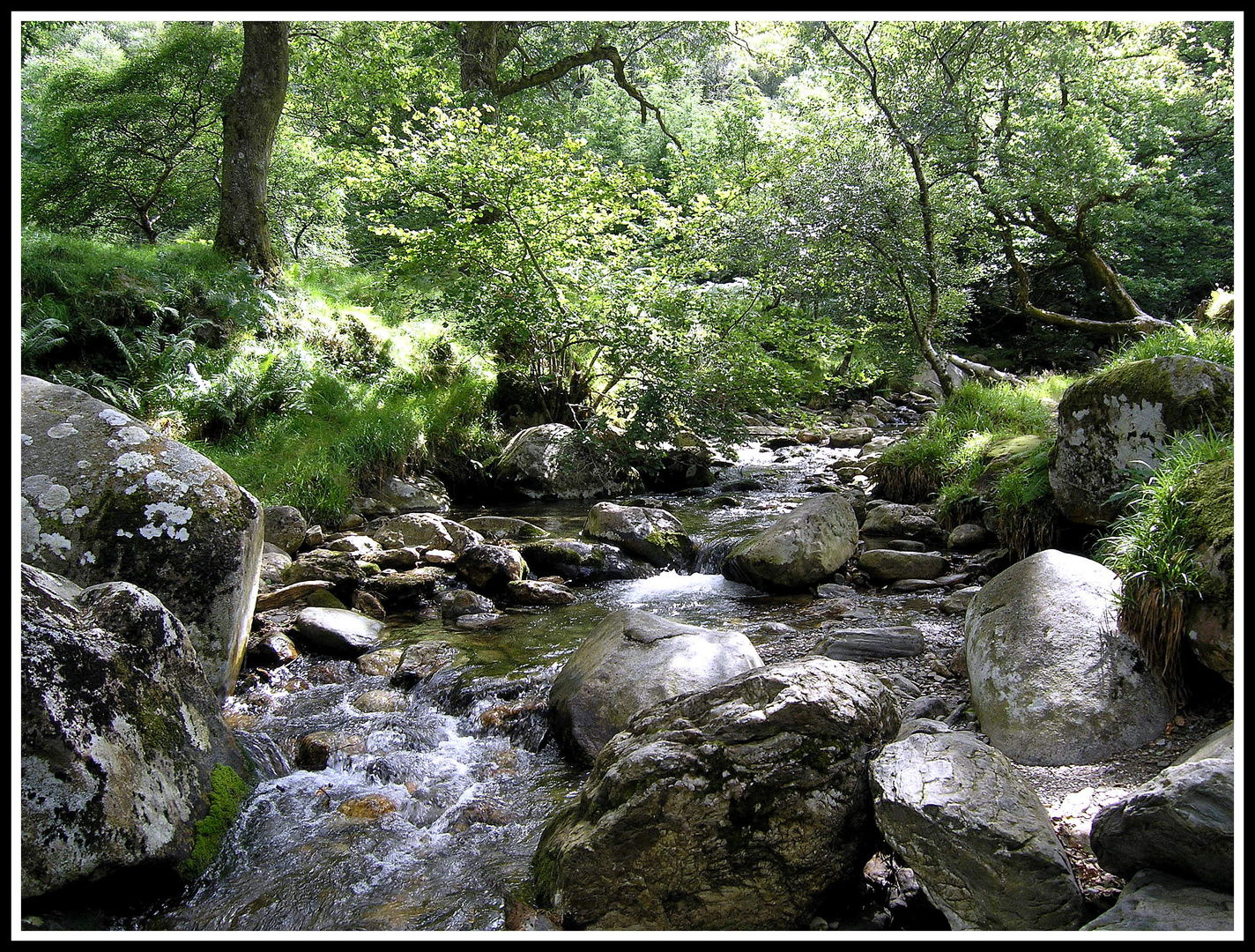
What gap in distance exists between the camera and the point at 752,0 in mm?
3172

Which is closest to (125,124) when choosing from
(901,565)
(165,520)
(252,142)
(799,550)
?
(252,142)

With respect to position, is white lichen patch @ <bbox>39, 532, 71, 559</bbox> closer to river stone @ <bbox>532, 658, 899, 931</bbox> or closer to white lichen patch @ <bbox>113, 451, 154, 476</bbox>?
white lichen patch @ <bbox>113, 451, 154, 476</bbox>

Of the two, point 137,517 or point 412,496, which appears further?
point 412,496

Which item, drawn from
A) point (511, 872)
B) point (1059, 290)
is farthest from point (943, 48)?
point (511, 872)

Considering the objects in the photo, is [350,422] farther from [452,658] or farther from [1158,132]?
[1158,132]

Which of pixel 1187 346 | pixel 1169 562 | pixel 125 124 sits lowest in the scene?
pixel 1169 562

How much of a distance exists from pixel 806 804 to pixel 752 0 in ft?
11.6

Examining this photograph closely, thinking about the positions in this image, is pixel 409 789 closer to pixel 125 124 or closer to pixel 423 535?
pixel 423 535

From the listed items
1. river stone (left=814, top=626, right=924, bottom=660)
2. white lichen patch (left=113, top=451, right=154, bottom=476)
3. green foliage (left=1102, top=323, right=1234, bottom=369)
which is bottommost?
river stone (left=814, top=626, right=924, bottom=660)

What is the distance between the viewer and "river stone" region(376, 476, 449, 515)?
36.0ft

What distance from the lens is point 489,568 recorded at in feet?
25.4

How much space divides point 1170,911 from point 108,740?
3968 millimetres

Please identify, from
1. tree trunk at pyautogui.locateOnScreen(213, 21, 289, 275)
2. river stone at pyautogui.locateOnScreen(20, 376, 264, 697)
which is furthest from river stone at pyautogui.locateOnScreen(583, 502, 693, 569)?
tree trunk at pyautogui.locateOnScreen(213, 21, 289, 275)

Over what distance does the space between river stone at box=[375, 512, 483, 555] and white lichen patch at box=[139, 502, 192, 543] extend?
4054 millimetres
